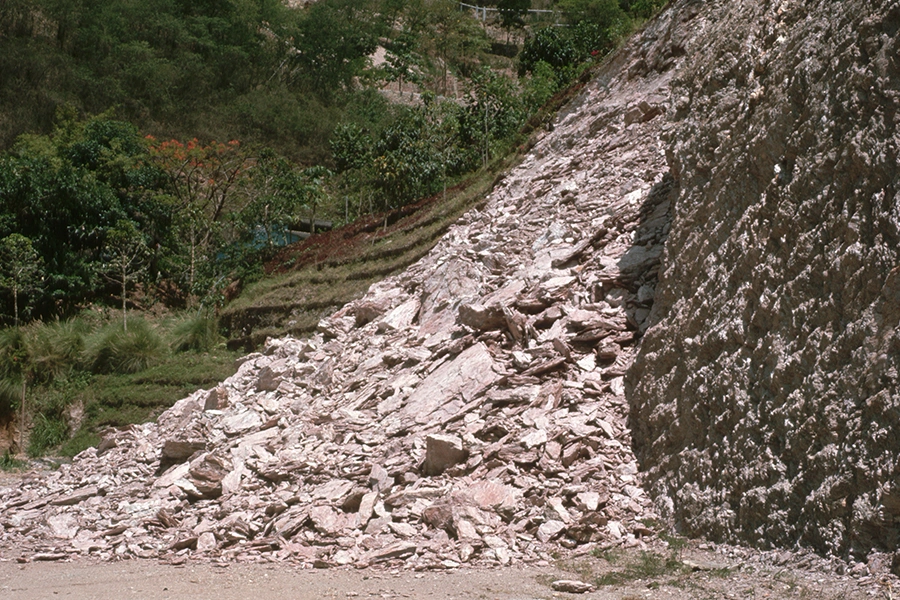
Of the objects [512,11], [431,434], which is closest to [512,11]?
[512,11]

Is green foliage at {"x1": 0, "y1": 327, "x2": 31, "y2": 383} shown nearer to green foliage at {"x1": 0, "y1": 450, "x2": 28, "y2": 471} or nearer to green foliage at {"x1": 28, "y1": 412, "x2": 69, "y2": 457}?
green foliage at {"x1": 28, "y1": 412, "x2": 69, "y2": 457}

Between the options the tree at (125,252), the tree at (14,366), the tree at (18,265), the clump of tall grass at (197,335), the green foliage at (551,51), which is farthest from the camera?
the green foliage at (551,51)

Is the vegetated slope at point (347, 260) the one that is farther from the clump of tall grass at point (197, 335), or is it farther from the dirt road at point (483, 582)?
the dirt road at point (483, 582)

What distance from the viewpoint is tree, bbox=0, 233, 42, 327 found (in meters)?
19.6

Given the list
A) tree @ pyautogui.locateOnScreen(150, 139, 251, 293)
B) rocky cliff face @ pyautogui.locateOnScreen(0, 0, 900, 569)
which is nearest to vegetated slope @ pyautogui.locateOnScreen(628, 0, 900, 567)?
rocky cliff face @ pyautogui.locateOnScreen(0, 0, 900, 569)

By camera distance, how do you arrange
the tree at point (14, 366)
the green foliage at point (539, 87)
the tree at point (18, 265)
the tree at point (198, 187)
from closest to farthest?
the tree at point (14, 366) → the tree at point (18, 265) → the tree at point (198, 187) → the green foliage at point (539, 87)

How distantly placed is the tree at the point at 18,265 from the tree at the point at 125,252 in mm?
1618

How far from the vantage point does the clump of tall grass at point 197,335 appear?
1758 centimetres

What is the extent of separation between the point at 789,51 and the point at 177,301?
64.6 feet

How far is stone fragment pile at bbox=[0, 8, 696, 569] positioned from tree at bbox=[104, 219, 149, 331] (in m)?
10.0

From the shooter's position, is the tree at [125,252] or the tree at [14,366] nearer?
the tree at [14,366]

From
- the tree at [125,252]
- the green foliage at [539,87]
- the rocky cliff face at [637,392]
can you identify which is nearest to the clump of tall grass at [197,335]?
the tree at [125,252]

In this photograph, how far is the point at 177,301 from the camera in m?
23.5

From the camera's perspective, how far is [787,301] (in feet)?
18.7
